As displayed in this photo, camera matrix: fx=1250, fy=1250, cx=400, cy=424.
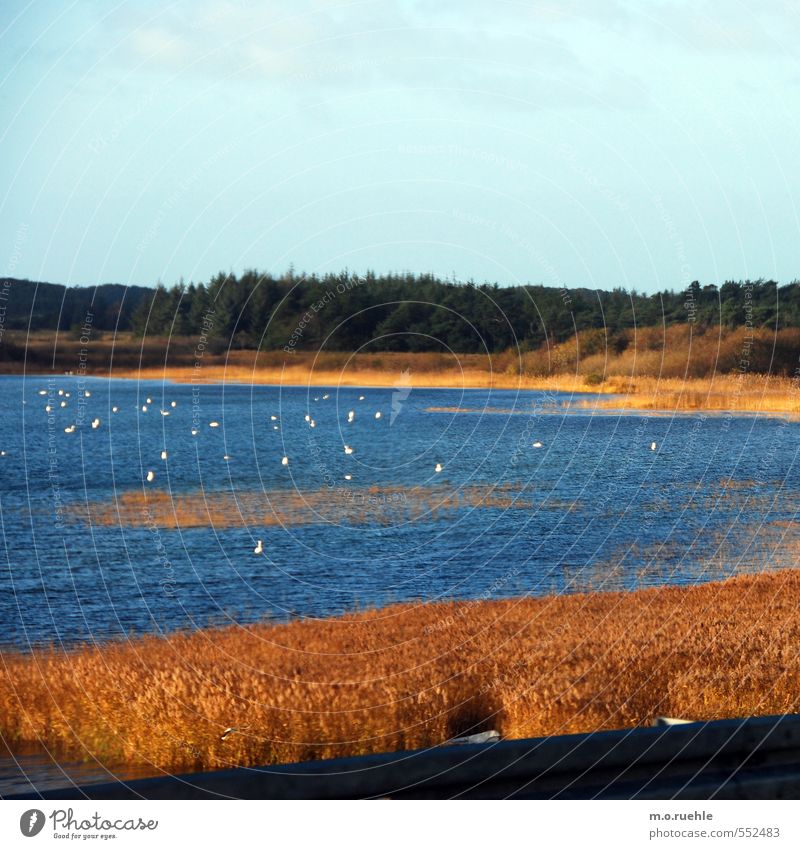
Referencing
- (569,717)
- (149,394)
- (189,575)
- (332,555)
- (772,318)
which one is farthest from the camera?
(149,394)

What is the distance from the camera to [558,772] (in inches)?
289

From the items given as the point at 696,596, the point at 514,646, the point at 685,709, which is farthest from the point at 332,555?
the point at 685,709

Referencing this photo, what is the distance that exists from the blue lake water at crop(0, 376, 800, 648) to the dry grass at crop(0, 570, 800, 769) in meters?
2.45

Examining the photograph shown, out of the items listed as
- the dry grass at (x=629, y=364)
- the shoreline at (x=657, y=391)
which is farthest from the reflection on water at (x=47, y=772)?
the shoreline at (x=657, y=391)

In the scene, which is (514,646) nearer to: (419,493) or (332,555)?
(332,555)

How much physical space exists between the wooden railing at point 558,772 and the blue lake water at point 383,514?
6.44 m

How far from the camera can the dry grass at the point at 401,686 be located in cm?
1102

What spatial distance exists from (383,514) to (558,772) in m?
36.8

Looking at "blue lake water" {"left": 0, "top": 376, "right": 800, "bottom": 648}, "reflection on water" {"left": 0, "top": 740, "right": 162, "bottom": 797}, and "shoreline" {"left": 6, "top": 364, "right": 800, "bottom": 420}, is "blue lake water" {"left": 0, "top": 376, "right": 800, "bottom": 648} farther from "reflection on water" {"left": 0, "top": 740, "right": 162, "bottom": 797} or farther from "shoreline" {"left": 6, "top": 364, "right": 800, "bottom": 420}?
"reflection on water" {"left": 0, "top": 740, "right": 162, "bottom": 797}

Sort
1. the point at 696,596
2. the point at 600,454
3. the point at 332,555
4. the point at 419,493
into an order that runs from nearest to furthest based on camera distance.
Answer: the point at 696,596
the point at 332,555
the point at 419,493
the point at 600,454

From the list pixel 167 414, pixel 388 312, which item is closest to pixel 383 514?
pixel 388 312

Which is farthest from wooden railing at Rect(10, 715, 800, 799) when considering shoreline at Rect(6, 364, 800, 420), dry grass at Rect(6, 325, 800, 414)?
shoreline at Rect(6, 364, 800, 420)

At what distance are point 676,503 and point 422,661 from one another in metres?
27.6

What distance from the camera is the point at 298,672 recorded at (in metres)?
13.7
